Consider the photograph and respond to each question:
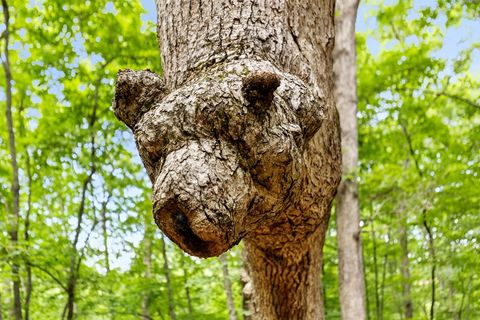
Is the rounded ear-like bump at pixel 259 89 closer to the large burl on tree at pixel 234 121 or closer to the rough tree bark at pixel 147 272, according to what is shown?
the large burl on tree at pixel 234 121

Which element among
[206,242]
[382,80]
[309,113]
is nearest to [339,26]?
[382,80]

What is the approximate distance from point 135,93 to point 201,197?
530 mm

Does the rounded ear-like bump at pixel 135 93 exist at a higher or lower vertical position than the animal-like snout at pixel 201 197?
higher

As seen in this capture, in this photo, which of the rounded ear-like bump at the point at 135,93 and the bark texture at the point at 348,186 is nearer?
the rounded ear-like bump at the point at 135,93

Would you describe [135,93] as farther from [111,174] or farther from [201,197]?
[111,174]

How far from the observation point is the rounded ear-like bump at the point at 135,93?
1537 mm

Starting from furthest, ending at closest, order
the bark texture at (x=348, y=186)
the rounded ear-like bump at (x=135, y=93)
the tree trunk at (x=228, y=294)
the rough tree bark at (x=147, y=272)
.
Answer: the rough tree bark at (x=147, y=272), the tree trunk at (x=228, y=294), the bark texture at (x=348, y=186), the rounded ear-like bump at (x=135, y=93)

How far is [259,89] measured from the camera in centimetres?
134

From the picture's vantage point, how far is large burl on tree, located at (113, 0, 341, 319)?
1.27 metres

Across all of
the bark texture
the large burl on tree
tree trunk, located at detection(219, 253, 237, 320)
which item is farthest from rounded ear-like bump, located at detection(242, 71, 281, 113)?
tree trunk, located at detection(219, 253, 237, 320)

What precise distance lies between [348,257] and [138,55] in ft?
13.0

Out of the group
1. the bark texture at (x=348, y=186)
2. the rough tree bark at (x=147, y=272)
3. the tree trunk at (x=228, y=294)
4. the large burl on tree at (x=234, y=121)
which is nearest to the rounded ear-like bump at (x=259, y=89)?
the large burl on tree at (x=234, y=121)

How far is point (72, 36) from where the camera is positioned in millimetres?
6449

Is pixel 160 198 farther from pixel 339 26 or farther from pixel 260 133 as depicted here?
pixel 339 26
